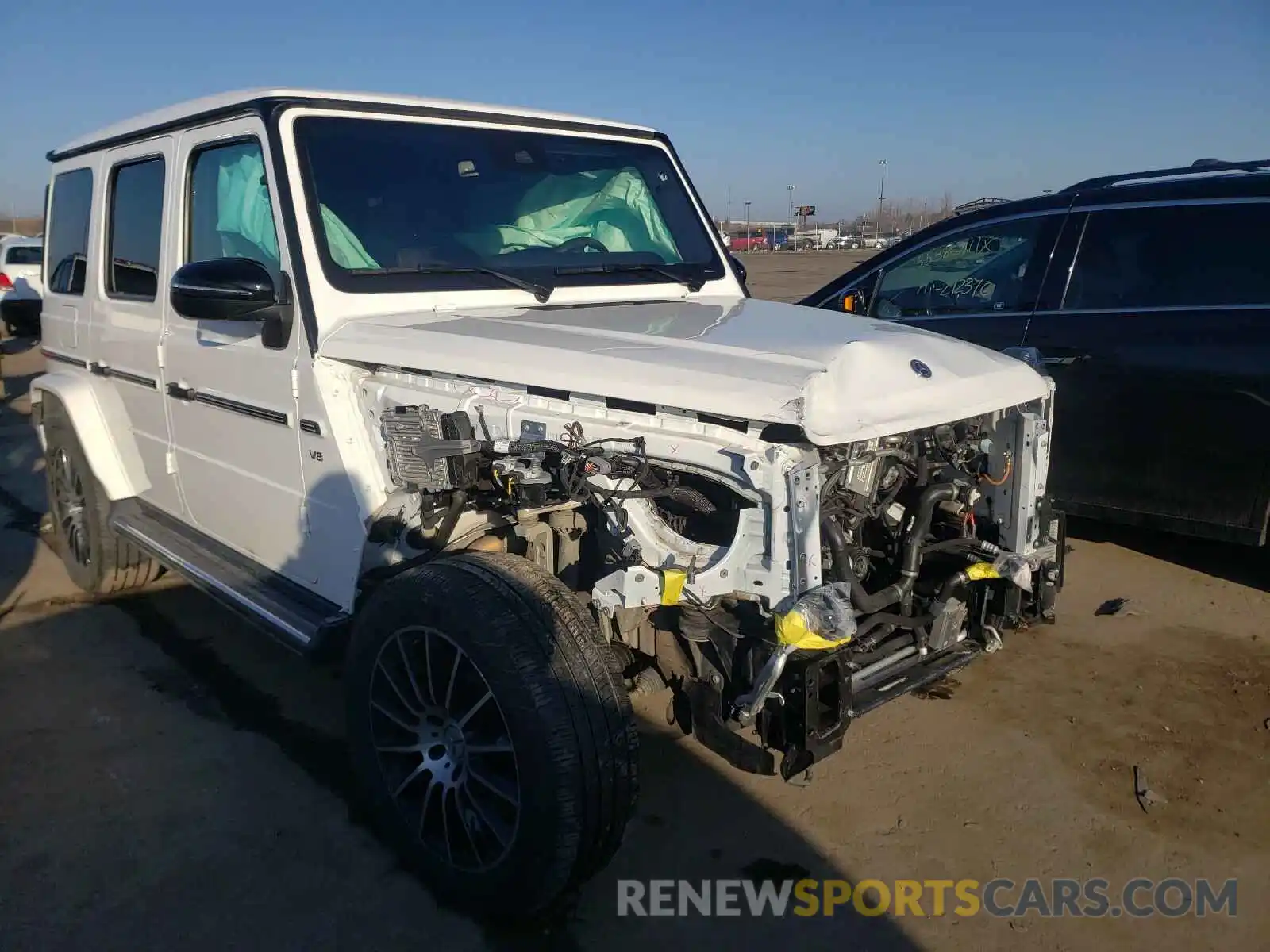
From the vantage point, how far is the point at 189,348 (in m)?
3.71

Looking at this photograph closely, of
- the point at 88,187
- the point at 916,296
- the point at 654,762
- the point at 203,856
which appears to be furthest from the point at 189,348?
the point at 916,296

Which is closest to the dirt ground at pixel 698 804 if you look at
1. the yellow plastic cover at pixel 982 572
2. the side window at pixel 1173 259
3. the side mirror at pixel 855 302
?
the yellow plastic cover at pixel 982 572

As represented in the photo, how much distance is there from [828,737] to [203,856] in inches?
79.3

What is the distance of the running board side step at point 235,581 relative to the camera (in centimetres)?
310

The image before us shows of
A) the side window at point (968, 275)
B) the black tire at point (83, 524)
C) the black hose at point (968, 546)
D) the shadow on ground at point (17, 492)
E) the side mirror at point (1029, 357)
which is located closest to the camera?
the black hose at point (968, 546)

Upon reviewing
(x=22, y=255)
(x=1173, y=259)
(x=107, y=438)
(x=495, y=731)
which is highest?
(x=22, y=255)

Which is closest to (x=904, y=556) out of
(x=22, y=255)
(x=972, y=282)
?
(x=972, y=282)

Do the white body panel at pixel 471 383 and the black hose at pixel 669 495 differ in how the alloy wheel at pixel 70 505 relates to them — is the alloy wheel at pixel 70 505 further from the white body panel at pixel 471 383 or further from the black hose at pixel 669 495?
the black hose at pixel 669 495

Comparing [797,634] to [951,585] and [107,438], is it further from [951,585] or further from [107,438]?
[107,438]

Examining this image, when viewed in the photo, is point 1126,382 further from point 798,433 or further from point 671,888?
point 671,888

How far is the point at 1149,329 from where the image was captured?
4578 millimetres

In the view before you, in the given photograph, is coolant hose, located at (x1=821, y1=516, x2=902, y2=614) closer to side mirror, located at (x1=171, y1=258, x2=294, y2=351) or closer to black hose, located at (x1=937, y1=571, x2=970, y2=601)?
black hose, located at (x1=937, y1=571, x2=970, y2=601)

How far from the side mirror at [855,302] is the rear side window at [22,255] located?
55.8 ft

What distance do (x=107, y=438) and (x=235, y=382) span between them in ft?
5.55
